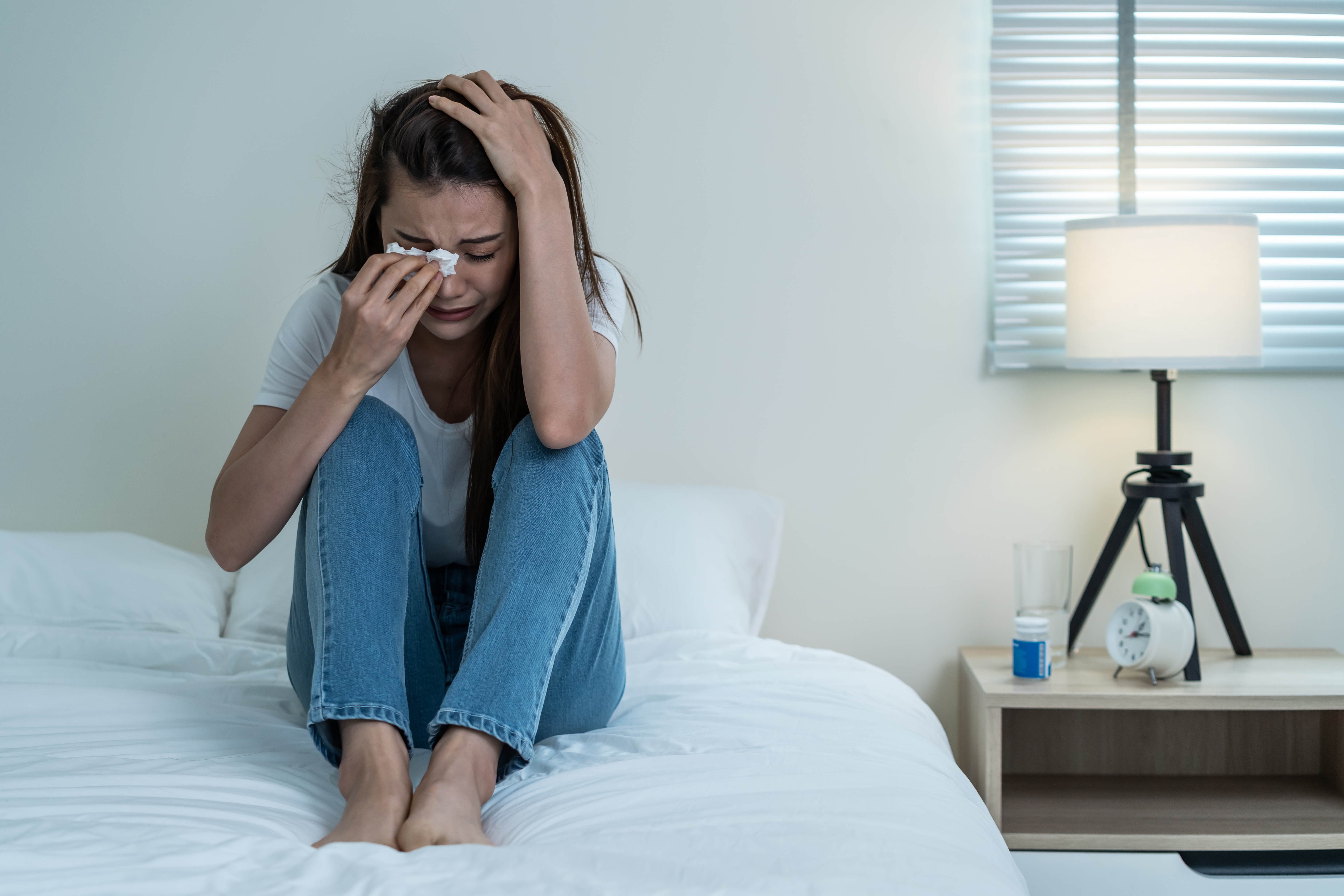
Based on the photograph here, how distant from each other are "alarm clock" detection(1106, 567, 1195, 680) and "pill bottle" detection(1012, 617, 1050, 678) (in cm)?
12

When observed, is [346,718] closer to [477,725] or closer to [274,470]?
A: [477,725]

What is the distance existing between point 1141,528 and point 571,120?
140 centimetres

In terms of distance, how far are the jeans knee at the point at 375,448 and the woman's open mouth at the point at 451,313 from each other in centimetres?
16

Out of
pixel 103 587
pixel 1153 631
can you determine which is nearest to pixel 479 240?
pixel 103 587

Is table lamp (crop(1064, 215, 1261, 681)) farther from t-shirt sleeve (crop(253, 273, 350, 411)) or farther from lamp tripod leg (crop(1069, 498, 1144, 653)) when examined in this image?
t-shirt sleeve (crop(253, 273, 350, 411))

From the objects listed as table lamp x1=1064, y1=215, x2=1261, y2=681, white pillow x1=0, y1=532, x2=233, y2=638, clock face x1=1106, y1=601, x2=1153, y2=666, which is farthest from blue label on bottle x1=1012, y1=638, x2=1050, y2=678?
white pillow x1=0, y1=532, x2=233, y2=638

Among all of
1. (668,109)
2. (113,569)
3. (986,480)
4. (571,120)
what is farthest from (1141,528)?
(113,569)

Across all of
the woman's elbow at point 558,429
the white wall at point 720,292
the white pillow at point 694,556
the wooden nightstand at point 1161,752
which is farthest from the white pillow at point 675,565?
the woman's elbow at point 558,429

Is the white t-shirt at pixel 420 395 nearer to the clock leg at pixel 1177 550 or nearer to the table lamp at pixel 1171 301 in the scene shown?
the table lamp at pixel 1171 301

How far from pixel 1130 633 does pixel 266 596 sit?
4.90 feet

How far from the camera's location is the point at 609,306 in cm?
129

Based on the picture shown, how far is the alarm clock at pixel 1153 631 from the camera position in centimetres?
164

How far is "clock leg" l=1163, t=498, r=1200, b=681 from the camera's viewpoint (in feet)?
5.68

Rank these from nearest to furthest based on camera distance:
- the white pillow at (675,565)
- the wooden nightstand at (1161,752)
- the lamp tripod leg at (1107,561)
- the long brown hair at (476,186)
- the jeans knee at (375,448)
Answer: the jeans knee at (375,448) < the long brown hair at (476,186) < the wooden nightstand at (1161,752) < the white pillow at (675,565) < the lamp tripod leg at (1107,561)
